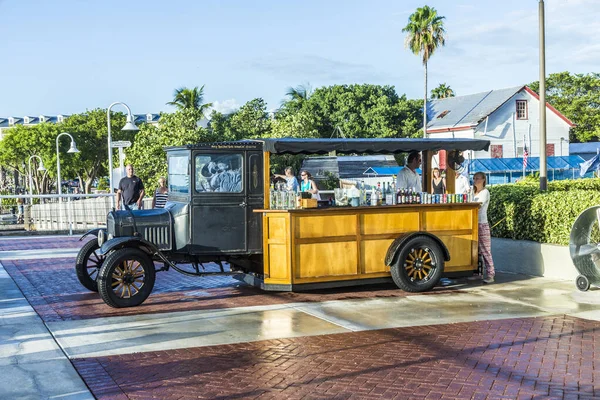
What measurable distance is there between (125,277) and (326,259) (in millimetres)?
2603

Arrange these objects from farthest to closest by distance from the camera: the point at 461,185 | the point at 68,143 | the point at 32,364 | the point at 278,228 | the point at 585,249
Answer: the point at 68,143, the point at 461,185, the point at 585,249, the point at 278,228, the point at 32,364

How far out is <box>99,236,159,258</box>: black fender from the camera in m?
8.81

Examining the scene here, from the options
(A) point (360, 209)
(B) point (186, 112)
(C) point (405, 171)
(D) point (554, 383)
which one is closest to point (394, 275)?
(A) point (360, 209)

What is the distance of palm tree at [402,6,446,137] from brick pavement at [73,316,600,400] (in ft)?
126

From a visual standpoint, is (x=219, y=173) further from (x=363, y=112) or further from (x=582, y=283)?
(x=363, y=112)

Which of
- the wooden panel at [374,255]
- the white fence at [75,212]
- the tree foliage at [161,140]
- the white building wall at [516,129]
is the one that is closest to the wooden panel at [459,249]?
the wooden panel at [374,255]

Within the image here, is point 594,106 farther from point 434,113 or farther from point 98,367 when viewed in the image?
point 98,367

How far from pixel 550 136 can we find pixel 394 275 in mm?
41447

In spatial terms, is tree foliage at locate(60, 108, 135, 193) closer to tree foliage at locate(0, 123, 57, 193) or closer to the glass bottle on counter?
tree foliage at locate(0, 123, 57, 193)

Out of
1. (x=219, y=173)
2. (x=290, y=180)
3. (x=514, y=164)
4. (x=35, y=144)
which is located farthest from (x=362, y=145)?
(x=35, y=144)

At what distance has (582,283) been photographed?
936cm

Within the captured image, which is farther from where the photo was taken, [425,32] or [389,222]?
[425,32]

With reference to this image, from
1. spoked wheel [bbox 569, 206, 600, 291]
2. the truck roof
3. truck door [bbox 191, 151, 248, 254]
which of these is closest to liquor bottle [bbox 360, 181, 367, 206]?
the truck roof

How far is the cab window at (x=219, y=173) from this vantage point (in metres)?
9.29
